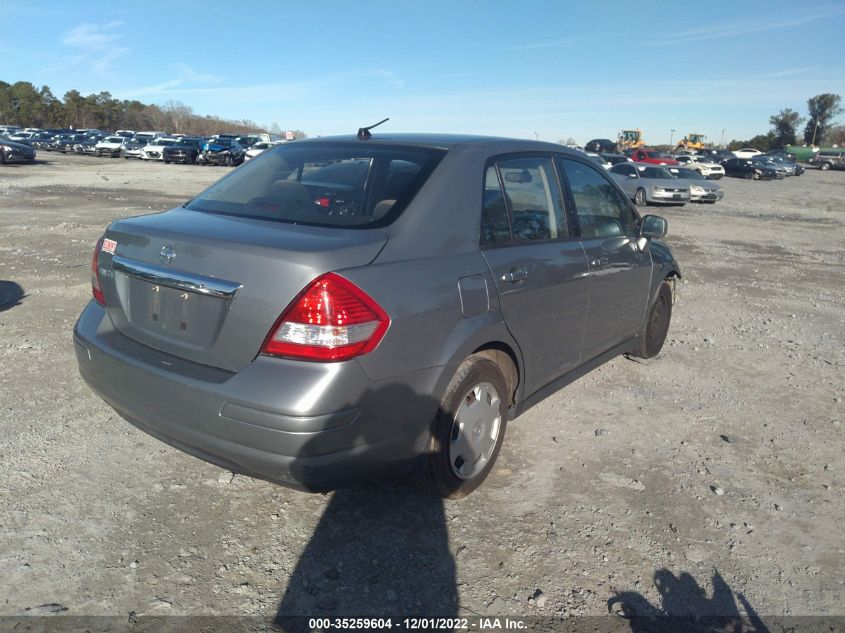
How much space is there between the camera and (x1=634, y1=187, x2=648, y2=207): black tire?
73.0 ft

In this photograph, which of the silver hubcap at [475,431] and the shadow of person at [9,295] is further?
the shadow of person at [9,295]

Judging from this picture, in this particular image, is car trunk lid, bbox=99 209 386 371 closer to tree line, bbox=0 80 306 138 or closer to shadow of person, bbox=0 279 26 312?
shadow of person, bbox=0 279 26 312

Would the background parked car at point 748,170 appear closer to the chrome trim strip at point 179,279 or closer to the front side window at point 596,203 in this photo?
the front side window at point 596,203

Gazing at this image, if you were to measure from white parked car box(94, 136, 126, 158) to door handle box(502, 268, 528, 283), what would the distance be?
160 feet

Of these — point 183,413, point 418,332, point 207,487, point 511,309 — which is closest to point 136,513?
point 207,487

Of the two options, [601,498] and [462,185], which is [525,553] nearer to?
[601,498]

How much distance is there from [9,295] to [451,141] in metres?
5.62

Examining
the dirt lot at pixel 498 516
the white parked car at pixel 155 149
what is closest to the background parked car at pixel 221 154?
the white parked car at pixel 155 149

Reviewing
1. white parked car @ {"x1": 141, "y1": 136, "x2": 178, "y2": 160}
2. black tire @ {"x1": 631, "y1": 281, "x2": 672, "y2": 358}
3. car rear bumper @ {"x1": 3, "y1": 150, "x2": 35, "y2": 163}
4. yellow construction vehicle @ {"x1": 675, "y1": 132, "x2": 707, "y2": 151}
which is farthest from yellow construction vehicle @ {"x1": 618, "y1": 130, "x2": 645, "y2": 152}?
black tire @ {"x1": 631, "y1": 281, "x2": 672, "y2": 358}

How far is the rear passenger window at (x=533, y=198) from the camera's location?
359cm

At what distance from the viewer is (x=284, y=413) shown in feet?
8.25

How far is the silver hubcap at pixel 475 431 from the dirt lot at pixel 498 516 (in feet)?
0.68

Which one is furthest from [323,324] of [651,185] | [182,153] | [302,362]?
[182,153]

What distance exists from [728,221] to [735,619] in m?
17.8
